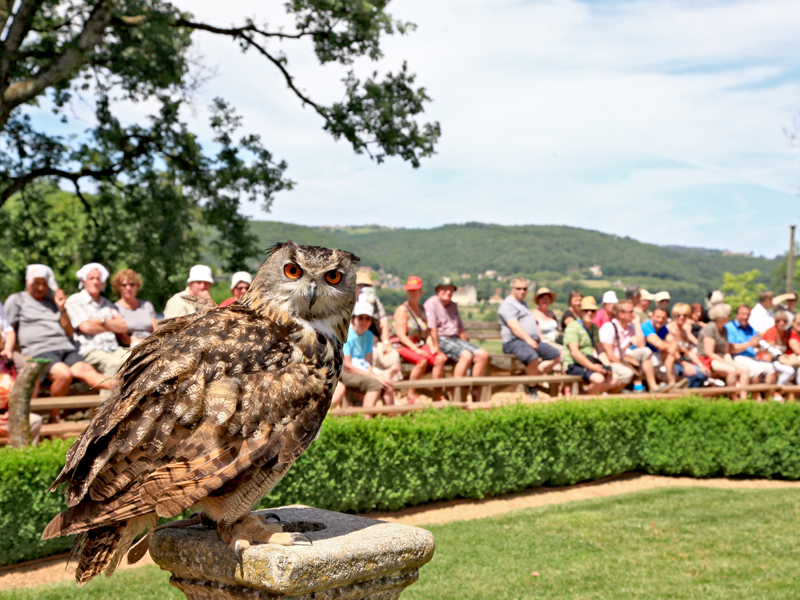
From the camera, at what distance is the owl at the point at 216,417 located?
2.33m

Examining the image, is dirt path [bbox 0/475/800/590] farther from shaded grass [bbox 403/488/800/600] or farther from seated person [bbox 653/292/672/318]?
seated person [bbox 653/292/672/318]

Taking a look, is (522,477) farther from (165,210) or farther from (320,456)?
(165,210)

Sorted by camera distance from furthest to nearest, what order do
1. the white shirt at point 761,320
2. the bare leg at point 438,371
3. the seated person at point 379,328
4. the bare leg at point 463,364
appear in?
the white shirt at point 761,320
the bare leg at point 463,364
the bare leg at point 438,371
the seated person at point 379,328

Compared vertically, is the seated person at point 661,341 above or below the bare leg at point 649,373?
above

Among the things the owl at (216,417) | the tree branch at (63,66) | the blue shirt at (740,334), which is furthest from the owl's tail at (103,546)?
the blue shirt at (740,334)

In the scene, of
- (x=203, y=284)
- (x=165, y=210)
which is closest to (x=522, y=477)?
(x=203, y=284)

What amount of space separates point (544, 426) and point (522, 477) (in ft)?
2.39

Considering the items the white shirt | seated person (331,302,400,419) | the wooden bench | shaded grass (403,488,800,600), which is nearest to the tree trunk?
seated person (331,302,400,419)

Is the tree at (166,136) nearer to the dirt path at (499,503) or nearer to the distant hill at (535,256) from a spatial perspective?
the dirt path at (499,503)

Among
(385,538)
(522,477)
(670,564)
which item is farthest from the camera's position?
(522,477)

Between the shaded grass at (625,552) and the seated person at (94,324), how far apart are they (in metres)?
4.13

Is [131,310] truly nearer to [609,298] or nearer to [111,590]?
[111,590]

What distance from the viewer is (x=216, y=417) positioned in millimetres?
2379

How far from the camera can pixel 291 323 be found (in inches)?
104
